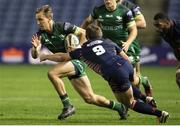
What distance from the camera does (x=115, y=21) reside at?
14297 mm

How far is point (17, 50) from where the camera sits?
33594mm

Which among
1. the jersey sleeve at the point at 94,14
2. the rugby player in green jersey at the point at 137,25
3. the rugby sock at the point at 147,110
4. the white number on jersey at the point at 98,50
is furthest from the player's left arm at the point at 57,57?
the rugby player in green jersey at the point at 137,25

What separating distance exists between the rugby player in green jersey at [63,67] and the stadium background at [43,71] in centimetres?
29

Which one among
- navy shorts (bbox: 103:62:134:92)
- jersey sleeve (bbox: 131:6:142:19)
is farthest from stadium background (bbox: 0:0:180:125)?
jersey sleeve (bbox: 131:6:142:19)

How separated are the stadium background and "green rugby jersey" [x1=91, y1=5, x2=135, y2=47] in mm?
1397

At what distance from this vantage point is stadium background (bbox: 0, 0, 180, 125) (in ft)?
46.1

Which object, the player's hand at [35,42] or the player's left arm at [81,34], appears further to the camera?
the player's left arm at [81,34]

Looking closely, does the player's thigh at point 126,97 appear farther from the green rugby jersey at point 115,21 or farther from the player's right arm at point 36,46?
the green rugby jersey at point 115,21

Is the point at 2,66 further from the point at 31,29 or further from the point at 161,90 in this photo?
the point at 161,90

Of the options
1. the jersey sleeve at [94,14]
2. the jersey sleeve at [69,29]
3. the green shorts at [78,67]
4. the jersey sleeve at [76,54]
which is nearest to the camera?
the jersey sleeve at [76,54]

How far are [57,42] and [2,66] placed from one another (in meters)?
19.3

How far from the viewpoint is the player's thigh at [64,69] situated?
13117mm

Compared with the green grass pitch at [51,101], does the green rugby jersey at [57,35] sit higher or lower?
higher

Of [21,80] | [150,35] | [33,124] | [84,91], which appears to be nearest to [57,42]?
[84,91]
